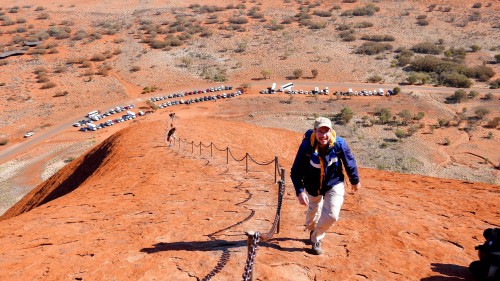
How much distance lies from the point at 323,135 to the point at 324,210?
1.17 m

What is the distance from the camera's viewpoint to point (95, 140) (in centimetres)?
2934

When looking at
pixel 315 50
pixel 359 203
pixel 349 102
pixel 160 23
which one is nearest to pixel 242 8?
pixel 160 23

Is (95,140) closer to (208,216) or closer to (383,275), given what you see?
(208,216)

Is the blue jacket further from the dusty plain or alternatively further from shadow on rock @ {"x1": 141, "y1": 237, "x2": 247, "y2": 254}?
shadow on rock @ {"x1": 141, "y1": 237, "x2": 247, "y2": 254}

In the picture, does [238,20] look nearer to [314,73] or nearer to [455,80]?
[314,73]

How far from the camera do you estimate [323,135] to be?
480cm

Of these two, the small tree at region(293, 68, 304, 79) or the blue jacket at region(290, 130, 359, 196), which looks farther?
the small tree at region(293, 68, 304, 79)

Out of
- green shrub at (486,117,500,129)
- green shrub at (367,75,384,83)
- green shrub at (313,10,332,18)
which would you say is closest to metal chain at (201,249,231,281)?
green shrub at (486,117,500,129)

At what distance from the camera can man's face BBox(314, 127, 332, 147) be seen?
4789mm

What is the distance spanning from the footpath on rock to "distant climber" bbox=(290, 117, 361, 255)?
0.98 metres

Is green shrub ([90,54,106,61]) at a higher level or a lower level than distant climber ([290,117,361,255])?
lower

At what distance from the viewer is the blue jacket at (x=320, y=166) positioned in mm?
5031

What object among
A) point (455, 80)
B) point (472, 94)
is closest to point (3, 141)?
point (472, 94)

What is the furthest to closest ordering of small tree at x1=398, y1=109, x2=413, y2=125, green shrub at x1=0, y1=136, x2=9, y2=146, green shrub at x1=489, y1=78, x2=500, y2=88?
green shrub at x1=489, y1=78, x2=500, y2=88
green shrub at x1=0, y1=136, x2=9, y2=146
small tree at x1=398, y1=109, x2=413, y2=125
